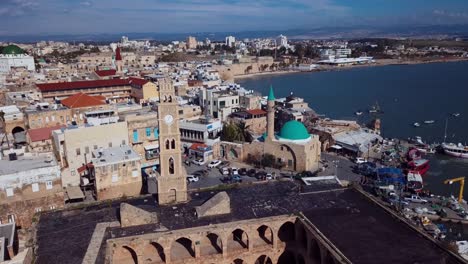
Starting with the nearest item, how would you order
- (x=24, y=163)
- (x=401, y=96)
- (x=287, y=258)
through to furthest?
(x=287, y=258), (x=24, y=163), (x=401, y=96)

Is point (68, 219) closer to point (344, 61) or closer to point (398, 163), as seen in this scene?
point (398, 163)

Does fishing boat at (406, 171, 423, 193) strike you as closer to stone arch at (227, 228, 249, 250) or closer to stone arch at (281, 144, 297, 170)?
stone arch at (281, 144, 297, 170)

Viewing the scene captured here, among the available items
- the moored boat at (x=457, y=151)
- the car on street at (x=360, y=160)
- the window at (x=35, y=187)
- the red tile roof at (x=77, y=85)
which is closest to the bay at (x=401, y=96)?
the moored boat at (x=457, y=151)

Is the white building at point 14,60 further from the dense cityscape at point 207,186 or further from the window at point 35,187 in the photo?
the window at point 35,187

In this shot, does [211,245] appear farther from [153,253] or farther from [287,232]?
[287,232]

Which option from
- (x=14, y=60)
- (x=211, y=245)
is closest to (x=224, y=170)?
(x=211, y=245)

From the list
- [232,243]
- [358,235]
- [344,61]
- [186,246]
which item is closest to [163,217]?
[186,246]

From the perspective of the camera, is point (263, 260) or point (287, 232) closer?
point (263, 260)
